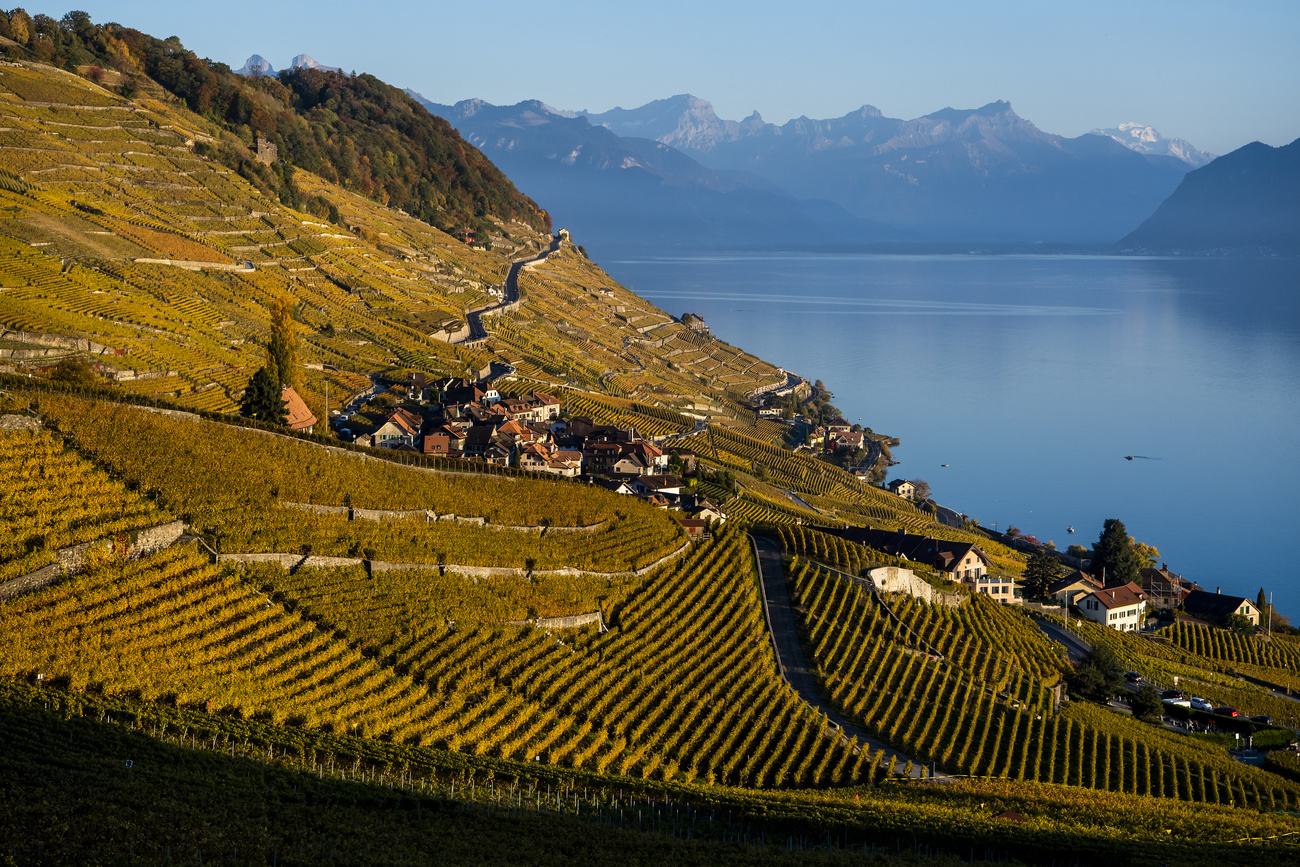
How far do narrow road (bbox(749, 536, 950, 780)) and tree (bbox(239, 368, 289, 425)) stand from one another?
19344mm

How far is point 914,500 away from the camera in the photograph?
3184 inches

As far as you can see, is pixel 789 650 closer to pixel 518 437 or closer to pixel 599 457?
pixel 599 457

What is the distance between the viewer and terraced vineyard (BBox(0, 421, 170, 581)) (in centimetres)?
2159

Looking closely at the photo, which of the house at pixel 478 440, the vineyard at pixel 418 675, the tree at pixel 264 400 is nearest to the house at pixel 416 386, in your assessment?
the house at pixel 478 440

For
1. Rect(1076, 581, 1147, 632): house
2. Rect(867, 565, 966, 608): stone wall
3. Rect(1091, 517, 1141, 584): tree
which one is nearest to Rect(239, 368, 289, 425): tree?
Rect(867, 565, 966, 608): stone wall

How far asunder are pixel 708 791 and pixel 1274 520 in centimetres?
7210

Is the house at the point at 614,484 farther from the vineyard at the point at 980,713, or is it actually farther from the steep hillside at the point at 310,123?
the steep hillside at the point at 310,123

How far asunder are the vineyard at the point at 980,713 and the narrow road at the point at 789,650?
40 centimetres

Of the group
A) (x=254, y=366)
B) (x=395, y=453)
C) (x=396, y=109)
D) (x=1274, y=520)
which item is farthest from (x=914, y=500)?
(x=396, y=109)

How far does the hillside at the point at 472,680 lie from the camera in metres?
17.8

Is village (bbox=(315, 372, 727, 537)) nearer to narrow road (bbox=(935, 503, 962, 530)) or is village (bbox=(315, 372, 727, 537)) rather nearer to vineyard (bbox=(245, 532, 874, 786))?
vineyard (bbox=(245, 532, 874, 786))

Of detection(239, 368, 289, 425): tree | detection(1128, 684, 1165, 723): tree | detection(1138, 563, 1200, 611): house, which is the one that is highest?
detection(239, 368, 289, 425): tree

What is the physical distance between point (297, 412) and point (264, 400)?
6654mm

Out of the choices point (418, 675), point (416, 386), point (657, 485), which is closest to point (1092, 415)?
point (657, 485)
